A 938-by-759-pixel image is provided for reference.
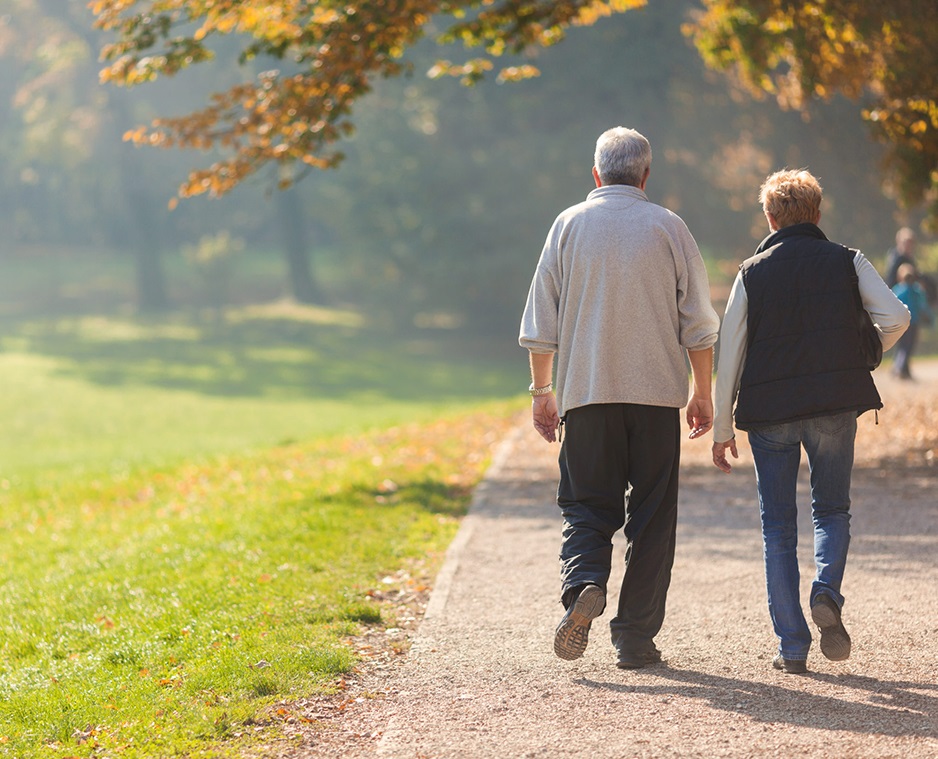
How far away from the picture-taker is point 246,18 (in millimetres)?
10438

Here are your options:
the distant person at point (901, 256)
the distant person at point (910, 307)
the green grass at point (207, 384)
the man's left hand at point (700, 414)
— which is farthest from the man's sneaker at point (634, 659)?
the distant person at point (901, 256)

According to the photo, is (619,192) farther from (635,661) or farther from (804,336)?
(635,661)

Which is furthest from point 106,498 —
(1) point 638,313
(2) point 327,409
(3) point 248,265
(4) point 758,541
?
(3) point 248,265

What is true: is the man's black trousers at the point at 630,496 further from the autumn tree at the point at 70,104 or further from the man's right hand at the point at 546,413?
the autumn tree at the point at 70,104

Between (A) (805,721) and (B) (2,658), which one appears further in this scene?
(B) (2,658)

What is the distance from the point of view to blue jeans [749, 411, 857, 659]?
494 centimetres

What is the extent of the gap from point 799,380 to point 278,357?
35.1 m

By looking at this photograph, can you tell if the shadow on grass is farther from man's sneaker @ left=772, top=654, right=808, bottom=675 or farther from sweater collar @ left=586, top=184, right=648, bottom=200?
man's sneaker @ left=772, top=654, right=808, bottom=675

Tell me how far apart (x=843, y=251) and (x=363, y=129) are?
130 feet

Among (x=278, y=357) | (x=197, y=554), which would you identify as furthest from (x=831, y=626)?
(x=278, y=357)

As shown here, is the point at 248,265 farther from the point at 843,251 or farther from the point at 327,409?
the point at 843,251

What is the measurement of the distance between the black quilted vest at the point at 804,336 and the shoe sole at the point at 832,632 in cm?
77

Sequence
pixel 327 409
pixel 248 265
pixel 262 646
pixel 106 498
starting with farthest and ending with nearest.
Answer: pixel 248 265 < pixel 327 409 < pixel 106 498 < pixel 262 646

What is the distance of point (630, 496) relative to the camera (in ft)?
16.9
